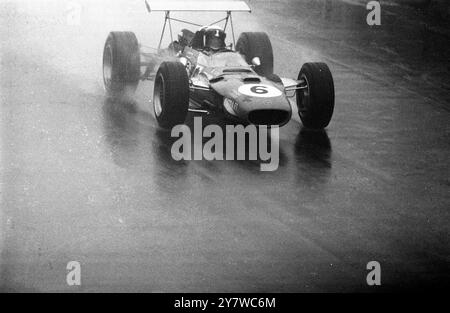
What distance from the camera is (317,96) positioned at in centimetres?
1245

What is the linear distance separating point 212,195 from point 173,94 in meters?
2.29

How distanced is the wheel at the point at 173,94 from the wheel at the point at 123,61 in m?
1.62

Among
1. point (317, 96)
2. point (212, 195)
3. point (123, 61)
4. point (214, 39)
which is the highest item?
point (214, 39)

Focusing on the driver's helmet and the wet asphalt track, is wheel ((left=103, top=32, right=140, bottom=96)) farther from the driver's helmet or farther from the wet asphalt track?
the driver's helmet

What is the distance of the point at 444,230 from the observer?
9.47 meters

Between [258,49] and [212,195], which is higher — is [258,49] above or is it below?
above

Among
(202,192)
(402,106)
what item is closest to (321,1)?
(402,106)

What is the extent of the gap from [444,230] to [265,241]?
1934 millimetres

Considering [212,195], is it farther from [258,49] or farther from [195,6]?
[258,49]

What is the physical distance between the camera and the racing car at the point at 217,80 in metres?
11.9

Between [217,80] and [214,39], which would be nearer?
[217,80]

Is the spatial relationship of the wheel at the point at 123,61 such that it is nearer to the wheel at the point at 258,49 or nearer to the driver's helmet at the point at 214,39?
the driver's helmet at the point at 214,39

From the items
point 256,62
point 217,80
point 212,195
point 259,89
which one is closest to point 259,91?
point 259,89

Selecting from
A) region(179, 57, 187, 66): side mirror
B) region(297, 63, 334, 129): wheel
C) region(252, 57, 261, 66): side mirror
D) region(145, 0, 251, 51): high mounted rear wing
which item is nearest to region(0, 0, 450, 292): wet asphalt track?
region(297, 63, 334, 129): wheel
